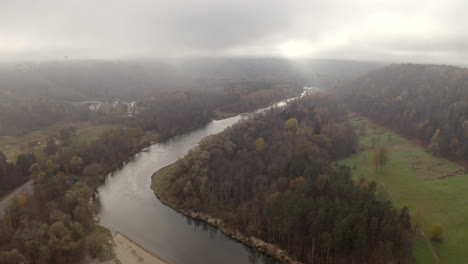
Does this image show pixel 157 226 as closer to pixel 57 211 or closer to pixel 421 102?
pixel 57 211

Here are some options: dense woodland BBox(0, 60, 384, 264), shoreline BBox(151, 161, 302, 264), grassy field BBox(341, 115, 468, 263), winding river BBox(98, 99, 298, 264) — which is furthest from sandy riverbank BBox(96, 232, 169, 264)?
grassy field BBox(341, 115, 468, 263)

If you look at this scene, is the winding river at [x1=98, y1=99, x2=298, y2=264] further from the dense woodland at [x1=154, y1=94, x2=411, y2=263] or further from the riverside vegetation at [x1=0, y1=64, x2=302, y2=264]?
the riverside vegetation at [x1=0, y1=64, x2=302, y2=264]

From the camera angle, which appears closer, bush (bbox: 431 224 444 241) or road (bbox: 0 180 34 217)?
bush (bbox: 431 224 444 241)

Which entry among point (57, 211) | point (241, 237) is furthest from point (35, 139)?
point (241, 237)

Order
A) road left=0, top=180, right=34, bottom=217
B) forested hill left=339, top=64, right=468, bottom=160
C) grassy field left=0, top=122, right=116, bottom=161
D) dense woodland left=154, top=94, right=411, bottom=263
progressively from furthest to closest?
grassy field left=0, top=122, right=116, bottom=161
forested hill left=339, top=64, right=468, bottom=160
road left=0, top=180, right=34, bottom=217
dense woodland left=154, top=94, right=411, bottom=263

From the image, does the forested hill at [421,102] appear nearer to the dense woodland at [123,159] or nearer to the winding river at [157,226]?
the dense woodland at [123,159]

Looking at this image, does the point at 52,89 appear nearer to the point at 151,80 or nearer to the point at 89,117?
the point at 89,117

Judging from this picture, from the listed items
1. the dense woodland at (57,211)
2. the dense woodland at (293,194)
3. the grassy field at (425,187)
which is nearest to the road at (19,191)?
the dense woodland at (57,211)
